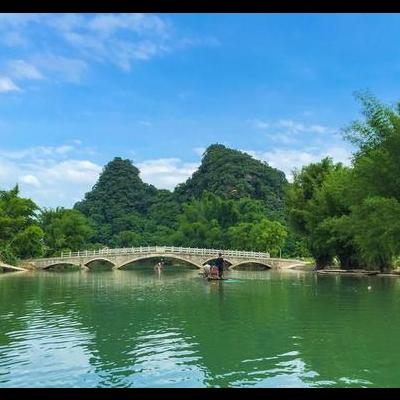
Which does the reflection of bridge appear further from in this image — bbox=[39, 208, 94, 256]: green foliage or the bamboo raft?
the bamboo raft

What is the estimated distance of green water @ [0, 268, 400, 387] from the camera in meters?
8.96

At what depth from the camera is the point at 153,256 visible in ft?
173

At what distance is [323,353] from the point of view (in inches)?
425

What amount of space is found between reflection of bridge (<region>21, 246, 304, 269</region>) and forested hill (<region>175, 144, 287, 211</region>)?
3142cm

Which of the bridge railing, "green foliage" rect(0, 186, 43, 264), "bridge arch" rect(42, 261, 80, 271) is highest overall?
"green foliage" rect(0, 186, 43, 264)

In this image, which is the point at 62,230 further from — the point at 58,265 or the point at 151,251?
the point at 151,251

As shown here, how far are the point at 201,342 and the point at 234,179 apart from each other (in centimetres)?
7678

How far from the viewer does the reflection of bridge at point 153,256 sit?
52.5 m

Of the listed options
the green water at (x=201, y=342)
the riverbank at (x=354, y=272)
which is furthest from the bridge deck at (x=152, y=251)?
the green water at (x=201, y=342)

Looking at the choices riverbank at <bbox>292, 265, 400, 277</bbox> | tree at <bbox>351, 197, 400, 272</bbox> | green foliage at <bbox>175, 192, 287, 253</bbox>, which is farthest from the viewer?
green foliage at <bbox>175, 192, 287, 253</bbox>

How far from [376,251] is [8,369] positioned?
25095 millimetres

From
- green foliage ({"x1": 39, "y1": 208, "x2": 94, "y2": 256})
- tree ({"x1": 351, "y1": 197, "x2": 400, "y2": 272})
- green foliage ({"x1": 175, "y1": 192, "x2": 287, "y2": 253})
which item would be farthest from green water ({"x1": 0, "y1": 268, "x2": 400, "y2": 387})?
green foliage ({"x1": 175, "y1": 192, "x2": 287, "y2": 253})
